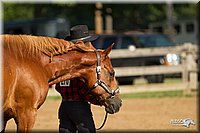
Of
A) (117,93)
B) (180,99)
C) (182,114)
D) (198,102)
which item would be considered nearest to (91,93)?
(117,93)

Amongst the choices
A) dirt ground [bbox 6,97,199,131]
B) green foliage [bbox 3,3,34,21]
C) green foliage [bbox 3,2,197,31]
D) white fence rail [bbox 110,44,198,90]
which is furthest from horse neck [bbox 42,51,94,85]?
green foliage [bbox 3,3,34,21]

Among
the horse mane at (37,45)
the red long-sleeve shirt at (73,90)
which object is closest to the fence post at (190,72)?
the red long-sleeve shirt at (73,90)

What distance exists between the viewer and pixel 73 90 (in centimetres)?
555

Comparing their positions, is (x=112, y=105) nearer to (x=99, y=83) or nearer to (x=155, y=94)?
(x=99, y=83)

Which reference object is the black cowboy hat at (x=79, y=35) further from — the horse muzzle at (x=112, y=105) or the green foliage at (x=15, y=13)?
the green foliage at (x=15, y=13)

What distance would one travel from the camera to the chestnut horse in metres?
4.59

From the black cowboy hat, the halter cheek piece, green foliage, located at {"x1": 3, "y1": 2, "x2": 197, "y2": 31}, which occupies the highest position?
green foliage, located at {"x1": 3, "y1": 2, "x2": 197, "y2": 31}

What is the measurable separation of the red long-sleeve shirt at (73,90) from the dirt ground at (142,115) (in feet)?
12.1

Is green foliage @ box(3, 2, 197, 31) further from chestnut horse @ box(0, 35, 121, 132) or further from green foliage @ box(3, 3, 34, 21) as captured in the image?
chestnut horse @ box(0, 35, 121, 132)

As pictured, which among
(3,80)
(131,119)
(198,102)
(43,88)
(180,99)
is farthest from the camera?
(180,99)

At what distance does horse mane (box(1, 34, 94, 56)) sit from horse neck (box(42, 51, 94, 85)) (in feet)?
0.20

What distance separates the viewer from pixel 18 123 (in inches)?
183

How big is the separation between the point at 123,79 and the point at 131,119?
5.86m

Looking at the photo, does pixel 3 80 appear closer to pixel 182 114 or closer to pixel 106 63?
pixel 106 63
